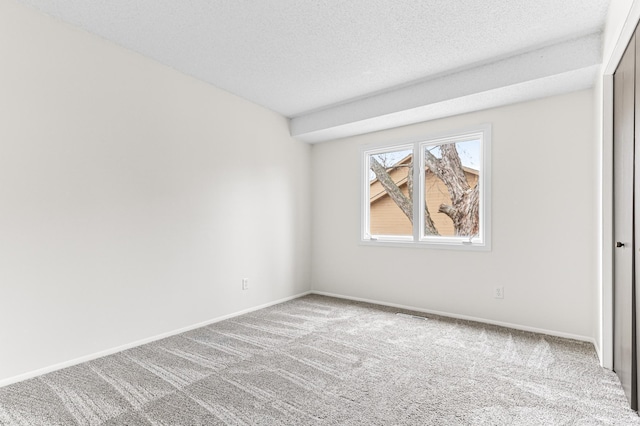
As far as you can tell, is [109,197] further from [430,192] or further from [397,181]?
[430,192]

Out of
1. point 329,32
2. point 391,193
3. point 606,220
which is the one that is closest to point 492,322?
point 606,220

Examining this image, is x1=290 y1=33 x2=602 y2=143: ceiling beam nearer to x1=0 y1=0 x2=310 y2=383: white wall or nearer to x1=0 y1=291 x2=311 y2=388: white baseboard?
x1=0 y1=0 x2=310 y2=383: white wall

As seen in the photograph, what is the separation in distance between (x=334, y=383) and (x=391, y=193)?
269cm

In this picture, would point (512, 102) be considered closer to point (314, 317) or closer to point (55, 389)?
point (314, 317)

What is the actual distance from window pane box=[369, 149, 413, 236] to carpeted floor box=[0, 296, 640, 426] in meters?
1.47

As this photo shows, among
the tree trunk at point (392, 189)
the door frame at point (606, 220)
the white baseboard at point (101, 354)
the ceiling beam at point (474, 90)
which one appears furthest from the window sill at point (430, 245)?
the white baseboard at point (101, 354)

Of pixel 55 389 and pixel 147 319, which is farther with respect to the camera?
pixel 147 319

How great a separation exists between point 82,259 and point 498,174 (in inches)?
151

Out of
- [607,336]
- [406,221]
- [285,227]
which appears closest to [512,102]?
[406,221]

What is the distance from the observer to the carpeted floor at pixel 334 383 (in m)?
1.83

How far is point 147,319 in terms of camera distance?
294cm

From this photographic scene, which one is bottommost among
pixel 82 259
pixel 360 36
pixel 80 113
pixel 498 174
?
pixel 82 259

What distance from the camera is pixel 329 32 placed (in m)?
2.56

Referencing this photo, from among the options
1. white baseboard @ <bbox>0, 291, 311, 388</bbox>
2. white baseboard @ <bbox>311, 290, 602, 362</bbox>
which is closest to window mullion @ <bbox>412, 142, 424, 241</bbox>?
white baseboard @ <bbox>311, 290, 602, 362</bbox>
